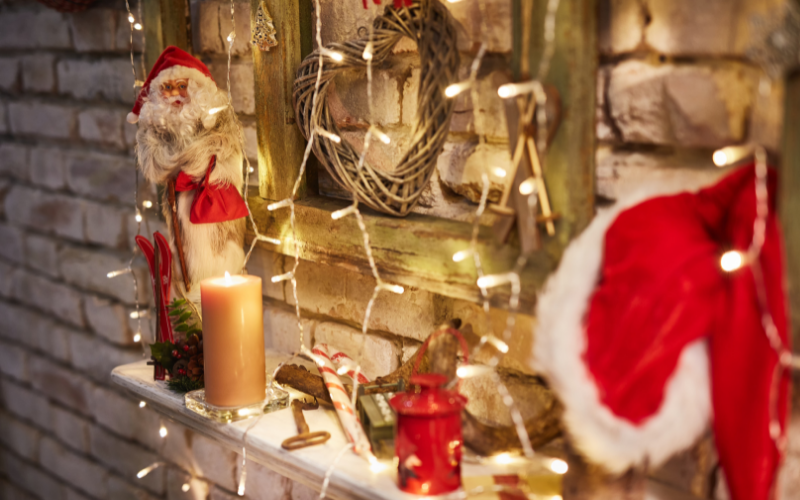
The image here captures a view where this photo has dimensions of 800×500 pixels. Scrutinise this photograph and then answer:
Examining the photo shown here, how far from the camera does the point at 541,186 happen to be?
84 centimetres

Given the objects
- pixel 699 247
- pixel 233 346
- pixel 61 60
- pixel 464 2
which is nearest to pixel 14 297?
pixel 61 60

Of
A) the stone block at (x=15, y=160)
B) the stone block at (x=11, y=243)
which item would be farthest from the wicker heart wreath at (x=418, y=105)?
the stone block at (x=11, y=243)

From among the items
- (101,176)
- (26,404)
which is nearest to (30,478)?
(26,404)

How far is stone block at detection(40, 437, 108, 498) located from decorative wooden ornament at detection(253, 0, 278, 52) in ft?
4.31

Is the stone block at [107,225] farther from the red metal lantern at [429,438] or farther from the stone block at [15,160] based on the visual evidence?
the red metal lantern at [429,438]

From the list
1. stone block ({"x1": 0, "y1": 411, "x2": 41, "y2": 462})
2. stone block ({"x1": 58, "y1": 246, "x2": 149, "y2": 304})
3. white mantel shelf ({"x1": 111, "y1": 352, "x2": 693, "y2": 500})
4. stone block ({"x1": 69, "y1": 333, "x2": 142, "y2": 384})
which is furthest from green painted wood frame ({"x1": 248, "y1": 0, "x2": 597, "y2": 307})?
stone block ({"x1": 0, "y1": 411, "x2": 41, "y2": 462})

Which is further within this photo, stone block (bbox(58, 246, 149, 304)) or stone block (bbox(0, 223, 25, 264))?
stone block (bbox(0, 223, 25, 264))

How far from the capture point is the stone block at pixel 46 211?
1.83 metres

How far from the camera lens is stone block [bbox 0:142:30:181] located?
6.40ft

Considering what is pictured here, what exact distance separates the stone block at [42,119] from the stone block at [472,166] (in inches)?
44.7

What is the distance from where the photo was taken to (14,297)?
6.91 ft

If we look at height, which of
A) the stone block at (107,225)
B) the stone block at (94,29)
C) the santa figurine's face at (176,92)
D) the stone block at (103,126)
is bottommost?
the stone block at (107,225)

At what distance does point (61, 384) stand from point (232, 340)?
120 centimetres

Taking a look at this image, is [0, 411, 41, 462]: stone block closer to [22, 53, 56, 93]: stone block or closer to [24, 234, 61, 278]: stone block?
[24, 234, 61, 278]: stone block
